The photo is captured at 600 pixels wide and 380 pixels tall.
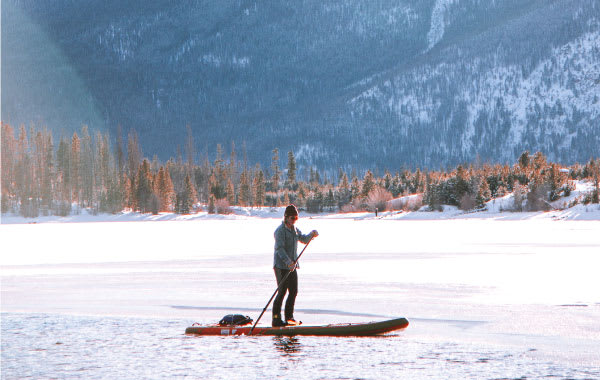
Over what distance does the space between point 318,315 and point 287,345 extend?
2.70 meters

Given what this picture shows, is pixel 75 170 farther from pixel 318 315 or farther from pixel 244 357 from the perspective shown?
pixel 244 357

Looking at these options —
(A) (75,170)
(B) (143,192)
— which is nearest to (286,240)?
(B) (143,192)

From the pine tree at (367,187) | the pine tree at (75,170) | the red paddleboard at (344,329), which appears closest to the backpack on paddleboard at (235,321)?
the red paddleboard at (344,329)

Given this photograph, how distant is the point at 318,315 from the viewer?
15.8 metres

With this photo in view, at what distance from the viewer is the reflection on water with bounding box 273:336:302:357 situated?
1252 centimetres

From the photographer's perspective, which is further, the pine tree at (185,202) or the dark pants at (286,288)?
the pine tree at (185,202)

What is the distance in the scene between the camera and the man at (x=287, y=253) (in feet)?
43.5

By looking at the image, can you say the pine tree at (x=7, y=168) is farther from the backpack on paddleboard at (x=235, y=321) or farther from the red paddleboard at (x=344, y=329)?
the red paddleboard at (x=344, y=329)

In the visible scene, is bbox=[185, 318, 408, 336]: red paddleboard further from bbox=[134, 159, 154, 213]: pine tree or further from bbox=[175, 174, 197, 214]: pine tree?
bbox=[134, 159, 154, 213]: pine tree

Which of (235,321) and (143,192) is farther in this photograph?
(143,192)

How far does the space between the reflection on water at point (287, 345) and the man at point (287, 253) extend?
1.25 ft

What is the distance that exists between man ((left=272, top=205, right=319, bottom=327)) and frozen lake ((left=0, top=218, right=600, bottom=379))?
0.75 meters

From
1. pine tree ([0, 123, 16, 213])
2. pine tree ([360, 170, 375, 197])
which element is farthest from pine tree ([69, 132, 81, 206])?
pine tree ([360, 170, 375, 197])

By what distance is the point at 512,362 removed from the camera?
442 inches
